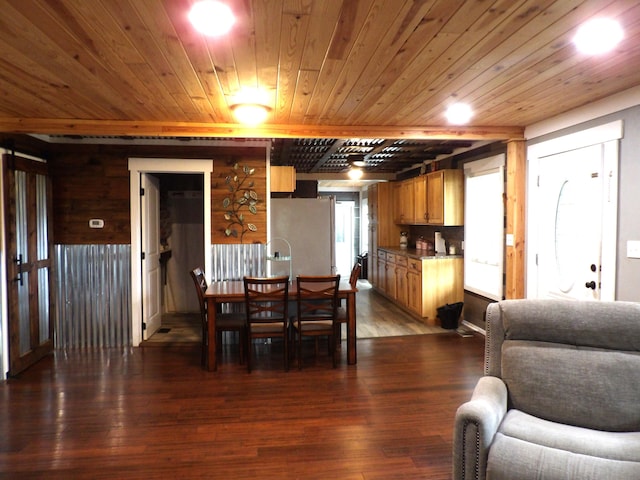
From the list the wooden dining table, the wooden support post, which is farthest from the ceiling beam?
the wooden dining table

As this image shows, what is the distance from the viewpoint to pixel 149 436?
2.88 m

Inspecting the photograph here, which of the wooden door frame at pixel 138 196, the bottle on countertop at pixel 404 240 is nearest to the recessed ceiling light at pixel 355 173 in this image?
the bottle on countertop at pixel 404 240

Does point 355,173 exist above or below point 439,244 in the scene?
above

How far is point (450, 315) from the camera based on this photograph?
5578 mm

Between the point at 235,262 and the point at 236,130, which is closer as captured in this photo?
the point at 236,130

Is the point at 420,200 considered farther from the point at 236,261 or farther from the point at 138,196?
the point at 138,196

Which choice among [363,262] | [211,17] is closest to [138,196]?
[211,17]

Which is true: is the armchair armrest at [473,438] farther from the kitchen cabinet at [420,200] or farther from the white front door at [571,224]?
the kitchen cabinet at [420,200]

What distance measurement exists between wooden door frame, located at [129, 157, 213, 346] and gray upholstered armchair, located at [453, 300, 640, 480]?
145 inches

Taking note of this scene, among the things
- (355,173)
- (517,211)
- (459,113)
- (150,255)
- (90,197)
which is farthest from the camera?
(355,173)

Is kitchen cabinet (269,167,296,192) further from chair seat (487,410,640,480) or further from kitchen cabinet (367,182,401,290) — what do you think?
chair seat (487,410,640,480)

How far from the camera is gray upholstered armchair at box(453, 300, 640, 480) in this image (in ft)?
5.96

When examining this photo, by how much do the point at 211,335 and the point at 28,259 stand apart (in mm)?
2026

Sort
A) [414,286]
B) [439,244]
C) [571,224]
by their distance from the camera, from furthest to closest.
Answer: [439,244]
[414,286]
[571,224]
